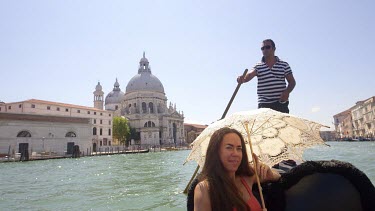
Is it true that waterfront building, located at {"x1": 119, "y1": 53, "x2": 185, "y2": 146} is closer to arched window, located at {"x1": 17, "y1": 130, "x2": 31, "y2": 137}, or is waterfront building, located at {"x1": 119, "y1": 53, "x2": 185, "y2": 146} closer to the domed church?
the domed church

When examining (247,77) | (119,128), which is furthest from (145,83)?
(247,77)

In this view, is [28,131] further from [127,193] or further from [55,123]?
[127,193]

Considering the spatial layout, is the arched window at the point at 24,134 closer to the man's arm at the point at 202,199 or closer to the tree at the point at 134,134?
the tree at the point at 134,134

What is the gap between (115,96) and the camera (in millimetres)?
72625

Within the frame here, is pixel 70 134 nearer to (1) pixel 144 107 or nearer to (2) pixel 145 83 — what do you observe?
(1) pixel 144 107

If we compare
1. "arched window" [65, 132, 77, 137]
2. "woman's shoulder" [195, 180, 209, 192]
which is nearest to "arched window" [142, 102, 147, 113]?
"arched window" [65, 132, 77, 137]

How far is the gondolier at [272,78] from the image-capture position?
345 cm

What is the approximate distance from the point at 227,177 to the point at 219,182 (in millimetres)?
73

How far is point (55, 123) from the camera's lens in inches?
1236

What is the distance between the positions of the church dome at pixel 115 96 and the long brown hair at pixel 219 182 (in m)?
70.4

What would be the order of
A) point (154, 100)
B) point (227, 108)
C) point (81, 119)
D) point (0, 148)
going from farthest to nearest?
point (154, 100), point (81, 119), point (0, 148), point (227, 108)

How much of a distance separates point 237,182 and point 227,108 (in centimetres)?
180

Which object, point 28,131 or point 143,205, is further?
point 28,131

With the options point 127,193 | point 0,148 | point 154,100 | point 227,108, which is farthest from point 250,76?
point 154,100
